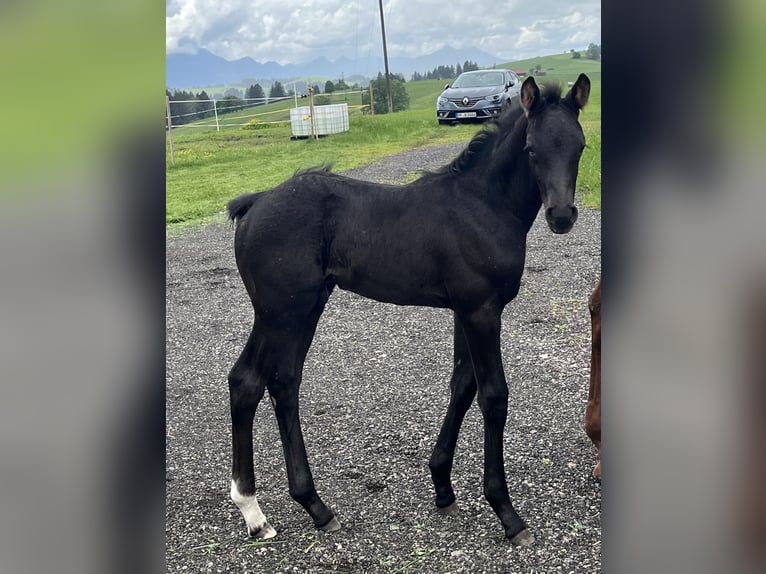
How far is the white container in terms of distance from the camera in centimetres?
313

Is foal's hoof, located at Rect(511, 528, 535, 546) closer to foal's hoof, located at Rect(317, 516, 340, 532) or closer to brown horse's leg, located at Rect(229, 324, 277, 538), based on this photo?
foal's hoof, located at Rect(317, 516, 340, 532)

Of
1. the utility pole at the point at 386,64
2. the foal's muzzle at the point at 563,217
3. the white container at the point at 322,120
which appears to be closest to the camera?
the foal's muzzle at the point at 563,217

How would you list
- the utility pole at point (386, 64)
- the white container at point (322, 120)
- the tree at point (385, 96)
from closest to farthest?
the utility pole at point (386, 64) < the tree at point (385, 96) < the white container at point (322, 120)

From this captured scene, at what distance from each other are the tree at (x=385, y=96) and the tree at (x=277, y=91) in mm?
402

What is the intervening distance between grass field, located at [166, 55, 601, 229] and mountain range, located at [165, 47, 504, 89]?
11 centimetres

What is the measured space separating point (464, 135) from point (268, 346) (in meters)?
1.28

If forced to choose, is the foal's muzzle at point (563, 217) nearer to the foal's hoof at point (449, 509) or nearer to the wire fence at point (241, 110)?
the wire fence at point (241, 110)

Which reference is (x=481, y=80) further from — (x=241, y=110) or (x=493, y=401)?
(x=493, y=401)

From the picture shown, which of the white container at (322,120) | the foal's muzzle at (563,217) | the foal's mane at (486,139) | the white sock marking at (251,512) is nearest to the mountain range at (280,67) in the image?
the white container at (322,120)

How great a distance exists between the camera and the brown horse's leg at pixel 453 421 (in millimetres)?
3141

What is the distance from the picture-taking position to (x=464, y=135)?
9.81ft
